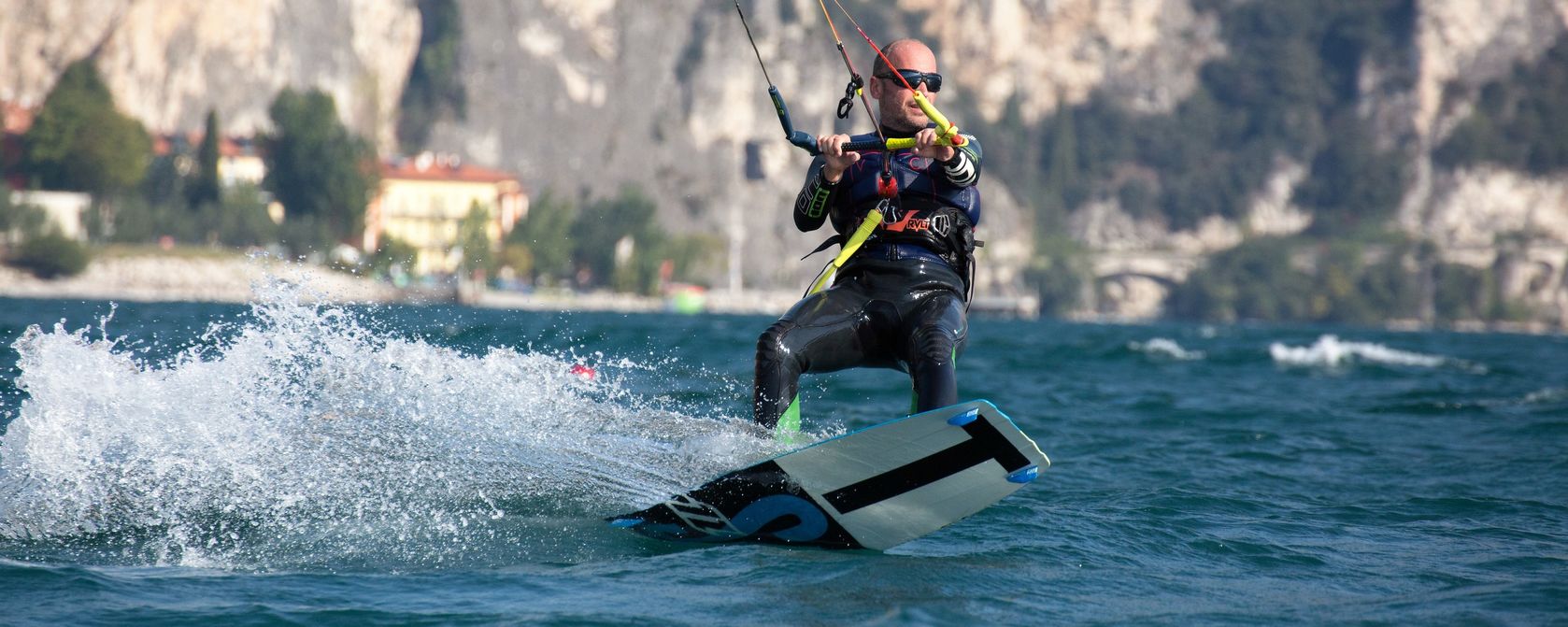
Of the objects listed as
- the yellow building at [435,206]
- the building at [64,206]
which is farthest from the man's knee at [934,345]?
the yellow building at [435,206]

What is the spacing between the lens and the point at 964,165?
6164mm

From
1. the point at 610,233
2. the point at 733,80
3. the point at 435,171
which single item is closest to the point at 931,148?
the point at 610,233

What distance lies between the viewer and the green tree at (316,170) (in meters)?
94.9

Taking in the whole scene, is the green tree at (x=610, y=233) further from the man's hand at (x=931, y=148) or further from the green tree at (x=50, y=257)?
the man's hand at (x=931, y=148)

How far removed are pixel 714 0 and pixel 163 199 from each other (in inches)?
2543

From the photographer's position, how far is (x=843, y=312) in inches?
248

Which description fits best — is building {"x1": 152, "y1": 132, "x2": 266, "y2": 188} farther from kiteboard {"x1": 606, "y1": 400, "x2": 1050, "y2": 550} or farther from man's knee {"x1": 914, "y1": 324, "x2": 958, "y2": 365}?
man's knee {"x1": 914, "y1": 324, "x2": 958, "y2": 365}

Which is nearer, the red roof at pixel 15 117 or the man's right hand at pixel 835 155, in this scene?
the man's right hand at pixel 835 155

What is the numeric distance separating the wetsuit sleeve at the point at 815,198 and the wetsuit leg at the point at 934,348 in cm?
62

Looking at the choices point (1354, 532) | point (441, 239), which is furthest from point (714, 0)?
point (1354, 532)

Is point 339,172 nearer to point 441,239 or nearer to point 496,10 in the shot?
point 441,239

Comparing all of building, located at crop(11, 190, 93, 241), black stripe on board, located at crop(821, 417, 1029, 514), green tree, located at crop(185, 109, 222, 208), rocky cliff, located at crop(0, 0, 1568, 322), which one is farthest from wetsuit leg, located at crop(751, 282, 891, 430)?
rocky cliff, located at crop(0, 0, 1568, 322)

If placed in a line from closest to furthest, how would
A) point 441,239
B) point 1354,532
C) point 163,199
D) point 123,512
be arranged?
point 123,512 → point 1354,532 → point 163,199 → point 441,239

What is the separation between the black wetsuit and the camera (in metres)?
6.10
